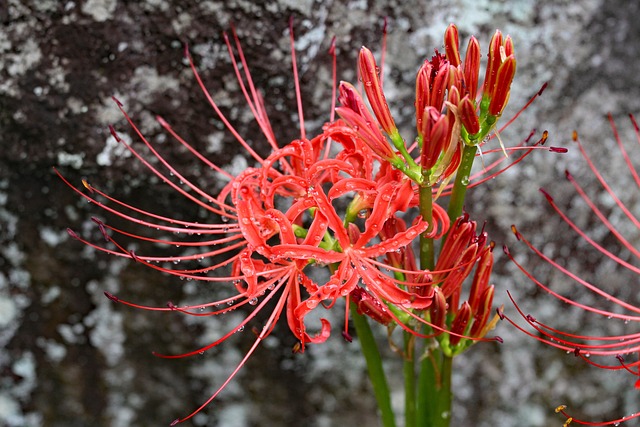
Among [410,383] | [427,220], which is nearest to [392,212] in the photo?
Result: [427,220]

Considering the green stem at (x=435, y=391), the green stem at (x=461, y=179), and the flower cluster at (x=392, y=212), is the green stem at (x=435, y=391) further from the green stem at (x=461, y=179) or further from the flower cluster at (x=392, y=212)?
the green stem at (x=461, y=179)

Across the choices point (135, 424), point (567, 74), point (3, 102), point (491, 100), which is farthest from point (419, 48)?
point (135, 424)

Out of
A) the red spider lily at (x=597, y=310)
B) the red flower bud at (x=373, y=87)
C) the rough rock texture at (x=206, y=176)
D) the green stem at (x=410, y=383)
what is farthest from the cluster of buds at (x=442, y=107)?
the rough rock texture at (x=206, y=176)

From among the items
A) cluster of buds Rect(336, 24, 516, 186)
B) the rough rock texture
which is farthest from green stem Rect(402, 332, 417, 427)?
the rough rock texture

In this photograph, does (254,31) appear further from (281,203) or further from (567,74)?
(567,74)

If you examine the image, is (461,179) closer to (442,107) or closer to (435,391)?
(442,107)

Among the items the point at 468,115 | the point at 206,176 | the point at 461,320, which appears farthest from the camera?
the point at 206,176

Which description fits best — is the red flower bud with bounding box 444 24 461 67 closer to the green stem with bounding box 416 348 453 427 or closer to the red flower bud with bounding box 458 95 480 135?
the red flower bud with bounding box 458 95 480 135
